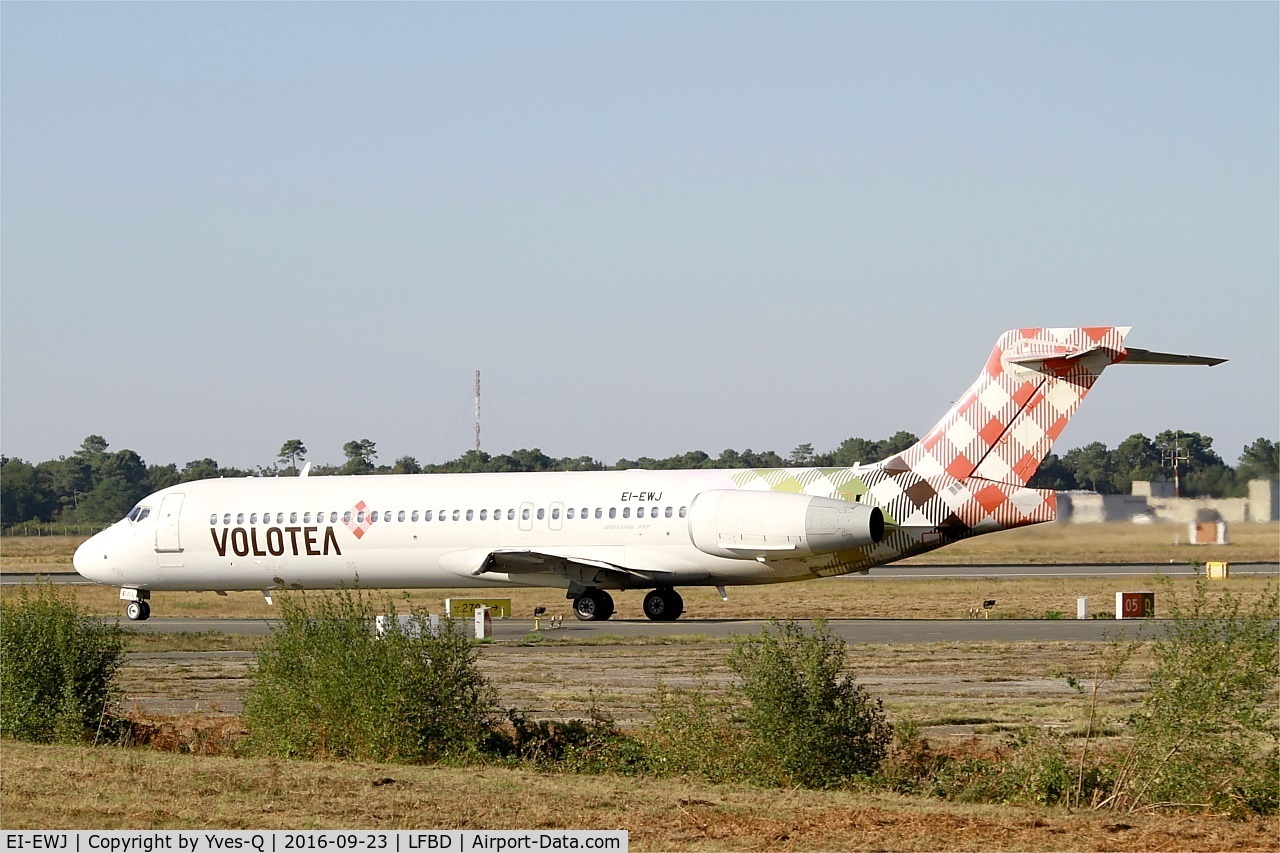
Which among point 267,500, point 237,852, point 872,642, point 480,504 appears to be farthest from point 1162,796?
point 267,500

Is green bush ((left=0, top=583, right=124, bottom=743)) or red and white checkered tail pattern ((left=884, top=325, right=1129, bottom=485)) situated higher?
red and white checkered tail pattern ((left=884, top=325, right=1129, bottom=485))

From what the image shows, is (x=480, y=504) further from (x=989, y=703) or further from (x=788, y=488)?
(x=989, y=703)

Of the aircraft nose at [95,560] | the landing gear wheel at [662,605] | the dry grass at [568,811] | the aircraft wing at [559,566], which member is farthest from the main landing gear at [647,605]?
the dry grass at [568,811]

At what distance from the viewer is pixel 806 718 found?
15.5 meters

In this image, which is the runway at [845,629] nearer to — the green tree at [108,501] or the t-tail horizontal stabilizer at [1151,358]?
the t-tail horizontal stabilizer at [1151,358]

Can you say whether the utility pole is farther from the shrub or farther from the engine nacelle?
the shrub

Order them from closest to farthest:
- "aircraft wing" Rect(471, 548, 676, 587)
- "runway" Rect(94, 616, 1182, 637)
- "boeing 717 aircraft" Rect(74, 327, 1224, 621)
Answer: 1. "runway" Rect(94, 616, 1182, 637)
2. "boeing 717 aircraft" Rect(74, 327, 1224, 621)
3. "aircraft wing" Rect(471, 548, 676, 587)

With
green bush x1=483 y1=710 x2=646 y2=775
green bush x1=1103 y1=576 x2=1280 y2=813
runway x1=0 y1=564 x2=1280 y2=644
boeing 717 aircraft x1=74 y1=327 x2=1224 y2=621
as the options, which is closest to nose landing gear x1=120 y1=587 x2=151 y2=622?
boeing 717 aircraft x1=74 y1=327 x2=1224 y2=621

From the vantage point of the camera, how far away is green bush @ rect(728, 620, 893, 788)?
15.3m

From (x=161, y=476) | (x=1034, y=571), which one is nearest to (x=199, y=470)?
(x=161, y=476)

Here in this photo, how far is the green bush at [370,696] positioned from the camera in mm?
16828

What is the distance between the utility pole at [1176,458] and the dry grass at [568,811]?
803 inches

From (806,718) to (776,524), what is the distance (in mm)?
18992

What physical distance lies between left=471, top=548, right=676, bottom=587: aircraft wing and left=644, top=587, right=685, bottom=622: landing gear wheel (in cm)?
88
